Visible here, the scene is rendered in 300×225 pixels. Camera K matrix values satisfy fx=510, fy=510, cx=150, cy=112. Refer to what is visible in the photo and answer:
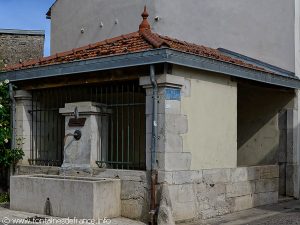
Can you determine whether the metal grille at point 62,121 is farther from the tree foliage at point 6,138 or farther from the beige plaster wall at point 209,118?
the beige plaster wall at point 209,118

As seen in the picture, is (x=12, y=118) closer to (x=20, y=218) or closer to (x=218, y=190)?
(x=20, y=218)

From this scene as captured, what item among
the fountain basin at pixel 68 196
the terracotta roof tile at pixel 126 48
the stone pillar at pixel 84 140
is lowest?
the fountain basin at pixel 68 196

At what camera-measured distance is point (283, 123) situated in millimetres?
11898

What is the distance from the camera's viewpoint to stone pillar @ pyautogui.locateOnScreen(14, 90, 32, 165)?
10.7 metres

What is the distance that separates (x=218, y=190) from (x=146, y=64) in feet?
9.11

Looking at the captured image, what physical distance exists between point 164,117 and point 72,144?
2.17 metres

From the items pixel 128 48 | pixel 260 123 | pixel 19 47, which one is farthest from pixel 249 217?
pixel 19 47

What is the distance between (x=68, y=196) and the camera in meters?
8.52

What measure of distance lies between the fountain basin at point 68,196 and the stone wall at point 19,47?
33.9 ft

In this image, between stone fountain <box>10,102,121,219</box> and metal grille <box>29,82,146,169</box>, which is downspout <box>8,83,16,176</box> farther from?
stone fountain <box>10,102,121,219</box>

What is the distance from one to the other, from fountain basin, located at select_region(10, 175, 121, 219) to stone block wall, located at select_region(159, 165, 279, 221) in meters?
0.98

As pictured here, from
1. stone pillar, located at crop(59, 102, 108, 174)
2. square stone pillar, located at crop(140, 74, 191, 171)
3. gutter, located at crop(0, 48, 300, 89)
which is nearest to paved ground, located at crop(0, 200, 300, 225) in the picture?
square stone pillar, located at crop(140, 74, 191, 171)

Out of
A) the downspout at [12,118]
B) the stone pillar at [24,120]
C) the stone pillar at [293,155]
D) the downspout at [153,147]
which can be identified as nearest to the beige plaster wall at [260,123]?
the stone pillar at [293,155]

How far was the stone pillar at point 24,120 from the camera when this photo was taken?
10.7 meters
